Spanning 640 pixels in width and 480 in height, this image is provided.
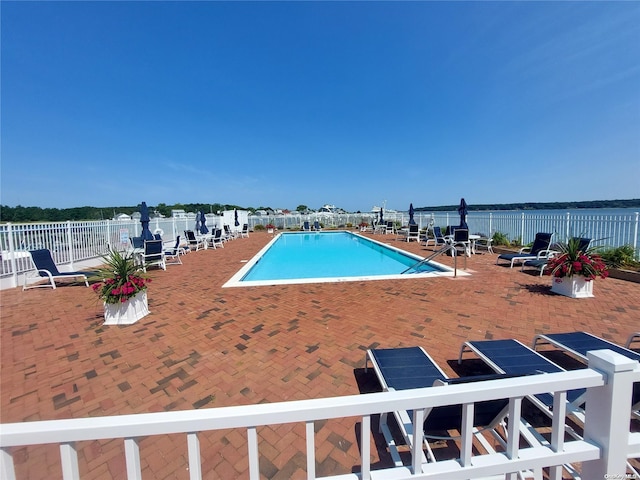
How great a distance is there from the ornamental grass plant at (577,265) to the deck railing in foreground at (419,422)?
4.51 m

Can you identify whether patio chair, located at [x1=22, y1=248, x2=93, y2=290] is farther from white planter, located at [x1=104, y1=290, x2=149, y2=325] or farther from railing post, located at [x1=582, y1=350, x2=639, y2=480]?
railing post, located at [x1=582, y1=350, x2=639, y2=480]

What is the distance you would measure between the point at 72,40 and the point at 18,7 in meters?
3.68

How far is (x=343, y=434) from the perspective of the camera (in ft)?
6.08

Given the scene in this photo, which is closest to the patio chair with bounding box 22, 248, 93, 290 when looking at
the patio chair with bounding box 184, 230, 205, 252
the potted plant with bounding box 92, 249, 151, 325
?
the potted plant with bounding box 92, 249, 151, 325

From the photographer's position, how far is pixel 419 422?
1.06 meters

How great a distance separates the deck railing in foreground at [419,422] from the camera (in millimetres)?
890

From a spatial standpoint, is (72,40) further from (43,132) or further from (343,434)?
(343,434)

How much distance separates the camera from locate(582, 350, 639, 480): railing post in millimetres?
1061

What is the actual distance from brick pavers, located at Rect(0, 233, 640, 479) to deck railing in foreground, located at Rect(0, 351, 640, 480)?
795 mm

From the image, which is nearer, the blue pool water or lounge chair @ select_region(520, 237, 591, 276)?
lounge chair @ select_region(520, 237, 591, 276)

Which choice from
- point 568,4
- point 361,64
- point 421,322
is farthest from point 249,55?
point 421,322

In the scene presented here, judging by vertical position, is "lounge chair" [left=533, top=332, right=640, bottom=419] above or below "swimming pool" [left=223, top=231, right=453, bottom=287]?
above

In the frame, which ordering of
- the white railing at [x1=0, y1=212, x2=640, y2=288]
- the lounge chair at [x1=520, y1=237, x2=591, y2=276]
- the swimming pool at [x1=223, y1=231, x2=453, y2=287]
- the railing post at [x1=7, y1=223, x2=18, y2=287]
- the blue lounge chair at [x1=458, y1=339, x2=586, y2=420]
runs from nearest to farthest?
1. the blue lounge chair at [x1=458, y1=339, x2=586, y2=420]
2. the lounge chair at [x1=520, y1=237, x2=591, y2=276]
3. the railing post at [x1=7, y1=223, x2=18, y2=287]
4. the white railing at [x1=0, y1=212, x2=640, y2=288]
5. the swimming pool at [x1=223, y1=231, x2=453, y2=287]

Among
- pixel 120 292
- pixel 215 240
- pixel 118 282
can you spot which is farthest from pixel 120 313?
pixel 215 240
